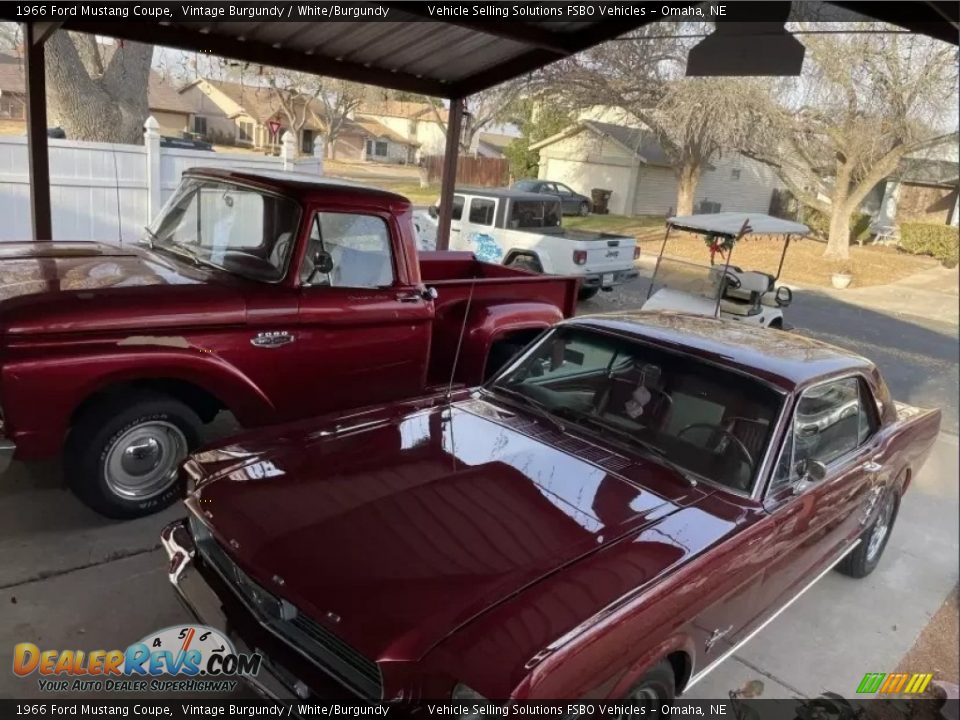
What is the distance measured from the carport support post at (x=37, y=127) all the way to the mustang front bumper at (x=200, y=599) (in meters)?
4.31

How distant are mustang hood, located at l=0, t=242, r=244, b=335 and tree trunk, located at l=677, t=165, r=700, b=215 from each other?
14.1 metres

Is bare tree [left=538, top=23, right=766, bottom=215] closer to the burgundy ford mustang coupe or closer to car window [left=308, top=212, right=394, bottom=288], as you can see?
car window [left=308, top=212, right=394, bottom=288]

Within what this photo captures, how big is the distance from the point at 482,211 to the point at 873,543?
9495 millimetres

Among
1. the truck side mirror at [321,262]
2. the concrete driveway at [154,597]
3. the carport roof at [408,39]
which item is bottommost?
the concrete driveway at [154,597]

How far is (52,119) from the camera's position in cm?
1188

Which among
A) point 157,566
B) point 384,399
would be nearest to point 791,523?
point 384,399

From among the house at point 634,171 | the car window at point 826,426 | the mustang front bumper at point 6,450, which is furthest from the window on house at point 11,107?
the house at point 634,171

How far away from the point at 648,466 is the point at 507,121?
15.8 metres

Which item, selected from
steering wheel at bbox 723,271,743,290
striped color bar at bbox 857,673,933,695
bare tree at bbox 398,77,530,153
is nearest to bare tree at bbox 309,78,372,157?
bare tree at bbox 398,77,530,153

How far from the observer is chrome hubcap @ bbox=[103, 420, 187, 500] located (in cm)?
405

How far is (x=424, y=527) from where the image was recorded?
2611 millimetres

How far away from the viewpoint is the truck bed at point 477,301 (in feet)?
18.6

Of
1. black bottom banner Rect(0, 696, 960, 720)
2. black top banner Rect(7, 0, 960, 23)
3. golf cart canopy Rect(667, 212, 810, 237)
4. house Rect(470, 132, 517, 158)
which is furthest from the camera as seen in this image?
house Rect(470, 132, 517, 158)

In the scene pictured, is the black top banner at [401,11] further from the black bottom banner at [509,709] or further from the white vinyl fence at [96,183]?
the black bottom banner at [509,709]
